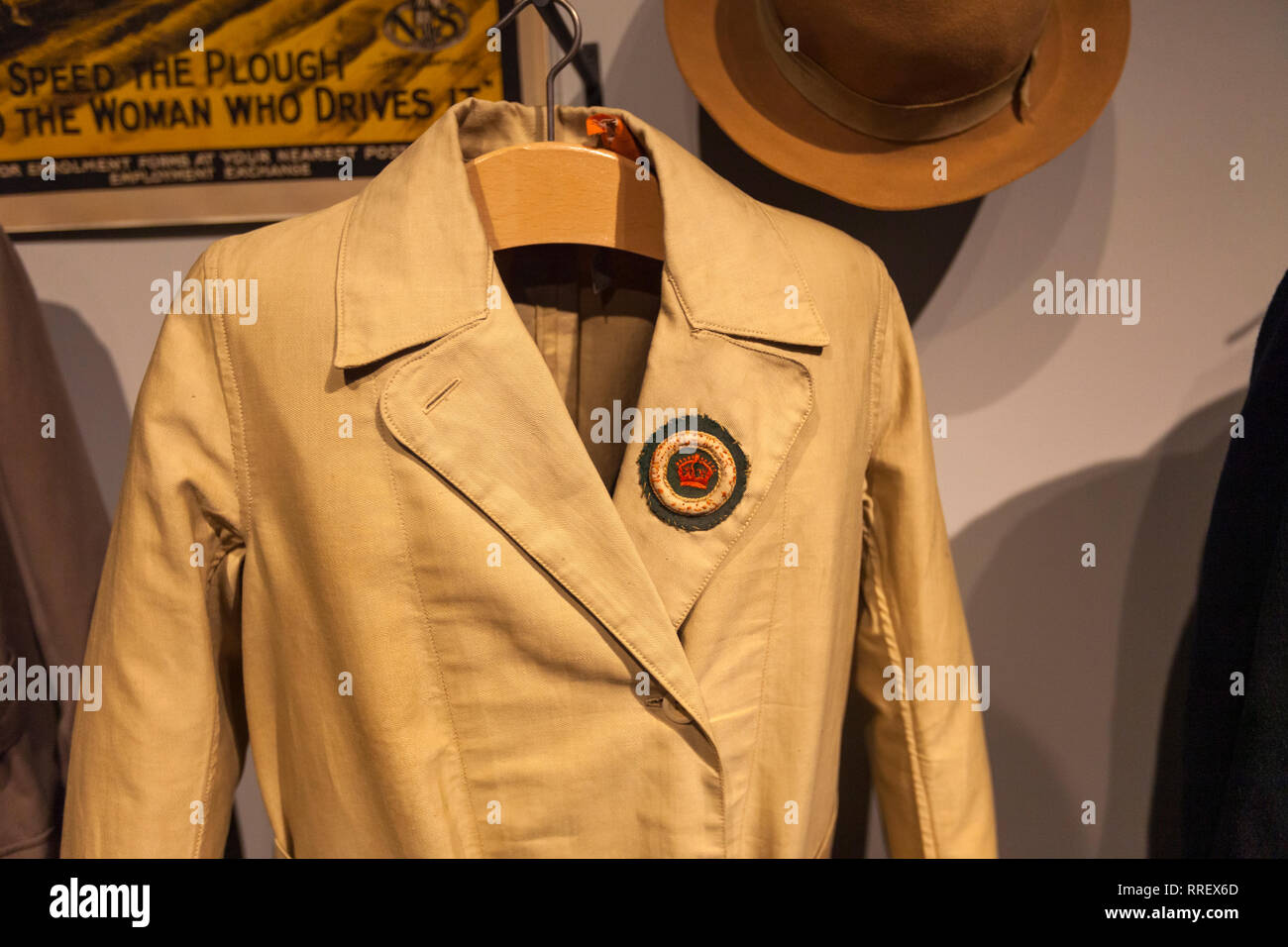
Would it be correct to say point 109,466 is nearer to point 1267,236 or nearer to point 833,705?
point 833,705

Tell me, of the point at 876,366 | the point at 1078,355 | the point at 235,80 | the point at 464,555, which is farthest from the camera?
the point at 1078,355

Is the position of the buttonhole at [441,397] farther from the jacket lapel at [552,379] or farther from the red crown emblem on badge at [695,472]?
the red crown emblem on badge at [695,472]

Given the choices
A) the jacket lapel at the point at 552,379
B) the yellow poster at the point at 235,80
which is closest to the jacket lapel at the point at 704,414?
the jacket lapel at the point at 552,379

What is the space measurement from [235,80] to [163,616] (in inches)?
27.0

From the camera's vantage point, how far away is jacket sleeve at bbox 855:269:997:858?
3.14 feet

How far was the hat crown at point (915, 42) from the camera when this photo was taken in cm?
86

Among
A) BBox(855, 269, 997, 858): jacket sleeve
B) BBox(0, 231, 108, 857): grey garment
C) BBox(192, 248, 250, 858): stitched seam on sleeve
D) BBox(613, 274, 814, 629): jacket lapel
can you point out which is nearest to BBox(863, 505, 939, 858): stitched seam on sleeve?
BBox(855, 269, 997, 858): jacket sleeve

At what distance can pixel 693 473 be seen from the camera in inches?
33.3

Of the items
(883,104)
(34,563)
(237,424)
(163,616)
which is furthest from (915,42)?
(34,563)

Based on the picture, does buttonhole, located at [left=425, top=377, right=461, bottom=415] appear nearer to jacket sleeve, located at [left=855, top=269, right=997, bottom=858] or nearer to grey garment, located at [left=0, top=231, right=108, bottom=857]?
A: jacket sleeve, located at [left=855, top=269, right=997, bottom=858]

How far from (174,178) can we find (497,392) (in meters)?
0.64

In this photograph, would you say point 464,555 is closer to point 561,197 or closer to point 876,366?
point 561,197

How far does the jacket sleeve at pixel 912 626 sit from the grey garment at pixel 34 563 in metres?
0.90
